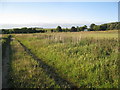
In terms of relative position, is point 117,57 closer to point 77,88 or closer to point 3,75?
point 77,88

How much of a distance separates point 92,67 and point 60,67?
198 cm

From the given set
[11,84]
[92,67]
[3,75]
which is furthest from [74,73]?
[3,75]

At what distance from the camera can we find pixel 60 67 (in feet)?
27.3

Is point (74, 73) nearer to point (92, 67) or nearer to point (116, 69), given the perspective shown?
point (92, 67)

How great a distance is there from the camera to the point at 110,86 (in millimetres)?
5520

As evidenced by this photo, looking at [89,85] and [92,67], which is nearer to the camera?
[89,85]

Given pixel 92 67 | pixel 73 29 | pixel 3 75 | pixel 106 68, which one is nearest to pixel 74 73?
pixel 92 67

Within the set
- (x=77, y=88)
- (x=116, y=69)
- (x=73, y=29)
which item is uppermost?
(x=73, y=29)

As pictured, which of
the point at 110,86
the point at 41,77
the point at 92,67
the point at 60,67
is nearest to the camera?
the point at 110,86

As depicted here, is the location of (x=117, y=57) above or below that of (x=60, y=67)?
above

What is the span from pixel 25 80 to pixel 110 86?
356 cm

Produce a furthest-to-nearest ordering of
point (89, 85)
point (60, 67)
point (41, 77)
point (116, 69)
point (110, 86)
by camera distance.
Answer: point (60, 67) < point (116, 69) < point (41, 77) < point (89, 85) < point (110, 86)

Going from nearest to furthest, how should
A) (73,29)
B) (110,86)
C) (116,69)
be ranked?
(110,86) < (116,69) < (73,29)

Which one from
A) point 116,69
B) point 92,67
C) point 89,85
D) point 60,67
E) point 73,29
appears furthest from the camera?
point 73,29
